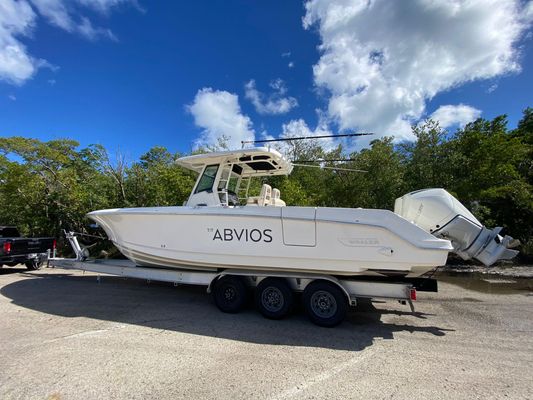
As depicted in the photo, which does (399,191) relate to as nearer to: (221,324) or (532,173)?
(532,173)

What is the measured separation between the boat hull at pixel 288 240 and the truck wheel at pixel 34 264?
18.1 ft

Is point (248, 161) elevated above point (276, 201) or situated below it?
above

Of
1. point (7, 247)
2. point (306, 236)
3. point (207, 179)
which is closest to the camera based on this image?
point (306, 236)

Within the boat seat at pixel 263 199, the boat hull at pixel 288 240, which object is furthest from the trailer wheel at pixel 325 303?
the boat seat at pixel 263 199

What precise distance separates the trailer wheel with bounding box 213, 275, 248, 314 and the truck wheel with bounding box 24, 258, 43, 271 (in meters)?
7.00

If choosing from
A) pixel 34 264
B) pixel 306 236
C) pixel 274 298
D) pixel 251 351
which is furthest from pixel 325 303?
pixel 34 264

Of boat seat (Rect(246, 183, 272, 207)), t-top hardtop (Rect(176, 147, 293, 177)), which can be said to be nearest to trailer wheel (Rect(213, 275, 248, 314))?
boat seat (Rect(246, 183, 272, 207))

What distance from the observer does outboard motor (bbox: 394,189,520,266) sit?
15.4ft

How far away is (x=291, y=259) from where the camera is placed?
4.99 m

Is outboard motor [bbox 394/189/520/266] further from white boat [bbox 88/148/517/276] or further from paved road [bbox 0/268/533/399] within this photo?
paved road [bbox 0/268/533/399]

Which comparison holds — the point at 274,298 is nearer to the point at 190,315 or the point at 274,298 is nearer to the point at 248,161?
the point at 190,315

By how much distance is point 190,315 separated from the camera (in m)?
5.33

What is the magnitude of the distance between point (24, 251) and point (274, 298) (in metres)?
8.07

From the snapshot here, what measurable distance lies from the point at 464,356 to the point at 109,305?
5749mm
